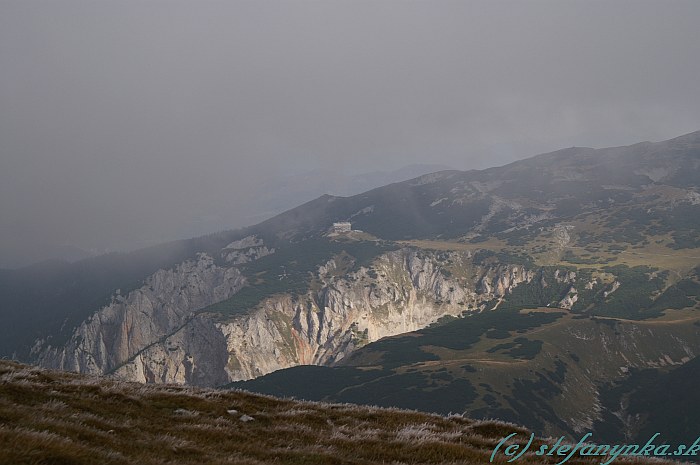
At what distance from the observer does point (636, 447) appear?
16.8 m

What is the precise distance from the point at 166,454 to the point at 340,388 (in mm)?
197890

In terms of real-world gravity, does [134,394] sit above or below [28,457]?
below

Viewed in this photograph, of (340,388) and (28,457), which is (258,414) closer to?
(28,457)

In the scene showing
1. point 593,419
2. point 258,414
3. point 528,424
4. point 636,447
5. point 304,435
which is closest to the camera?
point 304,435

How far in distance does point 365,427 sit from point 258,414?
406 centimetres

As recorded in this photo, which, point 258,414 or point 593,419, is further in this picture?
point 593,419

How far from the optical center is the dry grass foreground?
30.3ft

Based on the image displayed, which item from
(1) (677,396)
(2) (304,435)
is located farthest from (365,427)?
(1) (677,396)

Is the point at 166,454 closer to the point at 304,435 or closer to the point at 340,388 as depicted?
the point at 304,435

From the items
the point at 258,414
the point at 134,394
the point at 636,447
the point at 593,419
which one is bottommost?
the point at 593,419

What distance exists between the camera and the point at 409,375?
637 ft

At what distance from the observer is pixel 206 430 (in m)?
13.7

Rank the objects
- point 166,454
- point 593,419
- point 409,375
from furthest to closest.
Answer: point 409,375, point 593,419, point 166,454

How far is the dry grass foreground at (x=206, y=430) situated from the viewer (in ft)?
30.3
